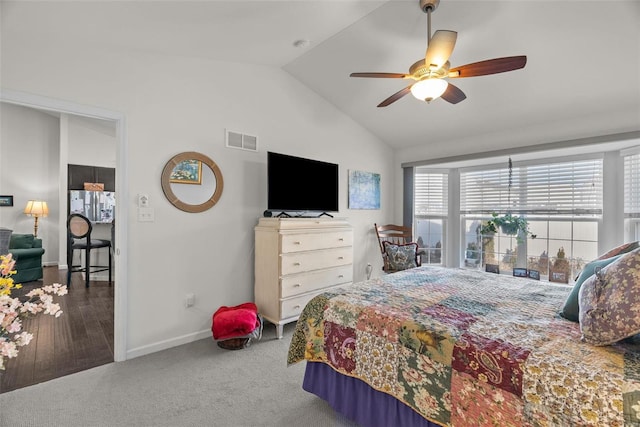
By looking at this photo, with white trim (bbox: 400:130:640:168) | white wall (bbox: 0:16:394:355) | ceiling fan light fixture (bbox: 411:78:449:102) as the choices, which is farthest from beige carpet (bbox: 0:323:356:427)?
white trim (bbox: 400:130:640:168)

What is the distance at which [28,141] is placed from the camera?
6.09 metres

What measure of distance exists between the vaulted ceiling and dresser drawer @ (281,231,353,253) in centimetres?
179

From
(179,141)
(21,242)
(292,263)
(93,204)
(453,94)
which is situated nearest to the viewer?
(453,94)

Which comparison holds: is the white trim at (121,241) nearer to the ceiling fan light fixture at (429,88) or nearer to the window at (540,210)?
the ceiling fan light fixture at (429,88)

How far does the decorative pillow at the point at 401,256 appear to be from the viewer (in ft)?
13.5

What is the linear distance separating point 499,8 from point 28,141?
8326mm

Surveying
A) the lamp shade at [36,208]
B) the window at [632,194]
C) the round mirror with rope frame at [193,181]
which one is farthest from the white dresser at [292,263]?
the lamp shade at [36,208]

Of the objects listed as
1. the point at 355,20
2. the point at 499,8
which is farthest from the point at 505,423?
the point at 355,20

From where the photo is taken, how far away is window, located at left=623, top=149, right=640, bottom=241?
3047 mm

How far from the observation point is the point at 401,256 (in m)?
4.14

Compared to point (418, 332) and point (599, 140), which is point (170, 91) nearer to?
point (418, 332)

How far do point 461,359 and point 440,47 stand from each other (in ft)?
5.83

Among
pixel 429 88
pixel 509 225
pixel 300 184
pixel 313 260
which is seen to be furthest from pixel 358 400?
pixel 509 225

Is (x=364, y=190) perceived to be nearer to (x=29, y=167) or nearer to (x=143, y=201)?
(x=143, y=201)
